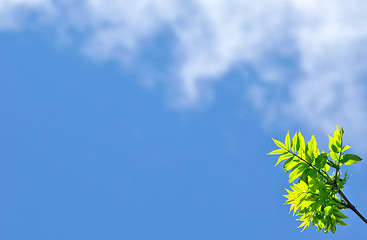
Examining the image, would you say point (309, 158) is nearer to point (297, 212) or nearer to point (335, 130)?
point (335, 130)

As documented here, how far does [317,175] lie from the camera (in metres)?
5.54

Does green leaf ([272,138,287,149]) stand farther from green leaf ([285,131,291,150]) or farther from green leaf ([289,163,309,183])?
green leaf ([289,163,309,183])

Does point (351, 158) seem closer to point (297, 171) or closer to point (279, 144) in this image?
point (297, 171)

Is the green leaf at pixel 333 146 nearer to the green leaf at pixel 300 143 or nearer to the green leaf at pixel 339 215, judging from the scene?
the green leaf at pixel 300 143

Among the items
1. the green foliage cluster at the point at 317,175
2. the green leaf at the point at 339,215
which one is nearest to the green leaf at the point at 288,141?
the green foliage cluster at the point at 317,175

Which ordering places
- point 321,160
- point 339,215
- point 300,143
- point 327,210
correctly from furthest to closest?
→ point 339,215 → point 300,143 → point 321,160 → point 327,210

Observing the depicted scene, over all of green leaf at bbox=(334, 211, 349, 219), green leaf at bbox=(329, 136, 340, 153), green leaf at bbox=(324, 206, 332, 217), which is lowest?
green leaf at bbox=(324, 206, 332, 217)

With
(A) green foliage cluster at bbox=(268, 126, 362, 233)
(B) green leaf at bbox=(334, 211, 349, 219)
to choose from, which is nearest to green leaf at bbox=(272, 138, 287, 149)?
(A) green foliage cluster at bbox=(268, 126, 362, 233)

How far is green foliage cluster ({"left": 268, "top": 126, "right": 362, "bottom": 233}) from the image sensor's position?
5.47m

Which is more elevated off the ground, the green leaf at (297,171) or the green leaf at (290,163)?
the green leaf at (290,163)

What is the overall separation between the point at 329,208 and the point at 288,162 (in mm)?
806

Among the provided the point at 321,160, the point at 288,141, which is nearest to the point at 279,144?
the point at 288,141

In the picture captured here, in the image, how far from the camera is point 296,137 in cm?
566

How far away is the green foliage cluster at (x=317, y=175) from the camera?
547cm
